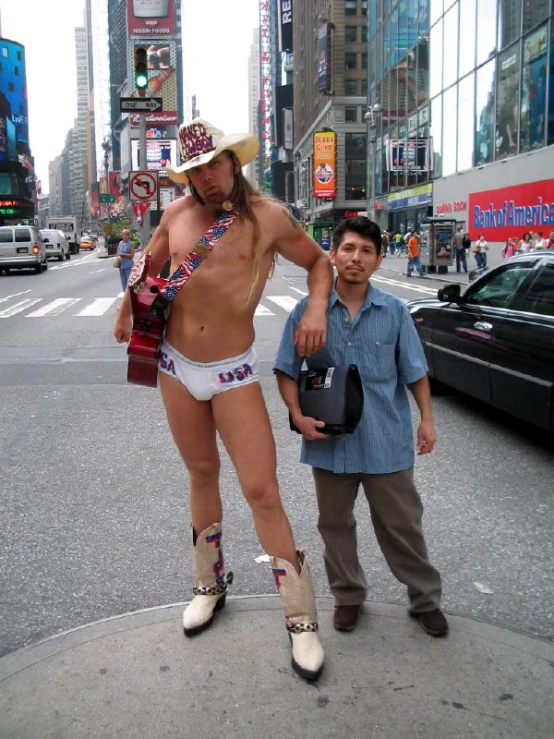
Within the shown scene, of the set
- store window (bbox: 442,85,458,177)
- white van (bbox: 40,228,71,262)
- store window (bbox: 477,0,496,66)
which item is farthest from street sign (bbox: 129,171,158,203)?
white van (bbox: 40,228,71,262)

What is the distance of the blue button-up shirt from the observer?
9.77 ft

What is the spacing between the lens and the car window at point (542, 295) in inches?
239

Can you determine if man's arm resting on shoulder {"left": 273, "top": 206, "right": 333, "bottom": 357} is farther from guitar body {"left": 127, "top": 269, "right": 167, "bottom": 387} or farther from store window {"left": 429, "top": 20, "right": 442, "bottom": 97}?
store window {"left": 429, "top": 20, "right": 442, "bottom": 97}

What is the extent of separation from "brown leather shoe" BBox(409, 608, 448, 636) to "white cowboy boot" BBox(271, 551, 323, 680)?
45cm

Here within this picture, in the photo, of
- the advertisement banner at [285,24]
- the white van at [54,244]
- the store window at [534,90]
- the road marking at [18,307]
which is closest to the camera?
the road marking at [18,307]

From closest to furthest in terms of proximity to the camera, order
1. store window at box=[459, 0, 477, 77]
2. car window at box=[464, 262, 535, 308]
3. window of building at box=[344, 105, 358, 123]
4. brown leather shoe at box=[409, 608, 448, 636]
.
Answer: brown leather shoe at box=[409, 608, 448, 636]
car window at box=[464, 262, 535, 308]
store window at box=[459, 0, 477, 77]
window of building at box=[344, 105, 358, 123]

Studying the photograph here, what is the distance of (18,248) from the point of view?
3219cm

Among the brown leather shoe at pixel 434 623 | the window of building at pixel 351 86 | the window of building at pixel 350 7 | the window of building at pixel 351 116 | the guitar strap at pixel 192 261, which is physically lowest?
the brown leather shoe at pixel 434 623

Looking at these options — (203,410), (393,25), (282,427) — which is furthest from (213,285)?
(393,25)

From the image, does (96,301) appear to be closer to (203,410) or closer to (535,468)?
(535,468)

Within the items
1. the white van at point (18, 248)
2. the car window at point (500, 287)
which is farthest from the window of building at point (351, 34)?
the car window at point (500, 287)

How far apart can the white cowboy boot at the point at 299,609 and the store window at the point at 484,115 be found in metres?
33.8

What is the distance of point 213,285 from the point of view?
2.85 meters

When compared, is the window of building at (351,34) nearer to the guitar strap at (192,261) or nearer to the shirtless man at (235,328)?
the shirtless man at (235,328)
